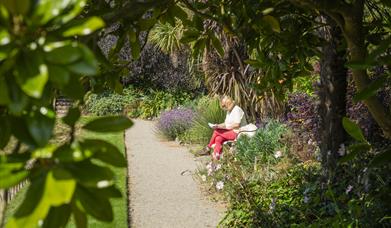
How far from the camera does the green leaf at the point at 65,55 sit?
26.4 inches

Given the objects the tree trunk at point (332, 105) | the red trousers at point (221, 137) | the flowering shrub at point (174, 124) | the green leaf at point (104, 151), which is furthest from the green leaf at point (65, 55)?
the flowering shrub at point (174, 124)

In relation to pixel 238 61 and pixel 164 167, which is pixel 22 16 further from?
pixel 238 61

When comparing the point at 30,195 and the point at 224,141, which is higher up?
the point at 30,195

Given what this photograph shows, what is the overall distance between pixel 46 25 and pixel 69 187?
0.22m

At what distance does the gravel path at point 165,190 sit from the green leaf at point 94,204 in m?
4.94

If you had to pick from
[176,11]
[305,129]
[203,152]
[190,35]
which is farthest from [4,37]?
[203,152]

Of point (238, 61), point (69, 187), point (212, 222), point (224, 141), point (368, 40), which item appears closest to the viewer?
point (69, 187)

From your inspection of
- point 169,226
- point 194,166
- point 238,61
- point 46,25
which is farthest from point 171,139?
point 46,25

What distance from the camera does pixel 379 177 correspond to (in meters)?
3.41

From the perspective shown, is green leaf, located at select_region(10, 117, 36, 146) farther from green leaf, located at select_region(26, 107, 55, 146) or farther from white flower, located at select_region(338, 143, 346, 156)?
white flower, located at select_region(338, 143, 346, 156)

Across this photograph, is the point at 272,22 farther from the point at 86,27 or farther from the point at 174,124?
the point at 174,124

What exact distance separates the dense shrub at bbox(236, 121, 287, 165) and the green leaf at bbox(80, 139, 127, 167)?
20.6 feet

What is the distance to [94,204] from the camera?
75 cm

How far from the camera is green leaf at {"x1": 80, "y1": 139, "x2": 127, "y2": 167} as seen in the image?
0.74m
